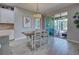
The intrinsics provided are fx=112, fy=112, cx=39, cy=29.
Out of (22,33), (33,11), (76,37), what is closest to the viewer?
(22,33)

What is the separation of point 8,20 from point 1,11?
0.60 m

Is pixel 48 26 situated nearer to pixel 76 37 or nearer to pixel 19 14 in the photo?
pixel 19 14

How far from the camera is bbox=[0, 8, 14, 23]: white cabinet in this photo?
4.68 metres

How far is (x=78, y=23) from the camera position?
5.38m

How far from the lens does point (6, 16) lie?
16.3ft

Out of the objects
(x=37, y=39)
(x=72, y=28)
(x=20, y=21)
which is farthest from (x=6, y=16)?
(x=72, y=28)

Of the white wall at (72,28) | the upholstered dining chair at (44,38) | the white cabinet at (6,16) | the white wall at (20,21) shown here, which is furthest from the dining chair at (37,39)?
the white wall at (72,28)

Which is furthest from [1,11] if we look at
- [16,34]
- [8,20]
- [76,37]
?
[76,37]

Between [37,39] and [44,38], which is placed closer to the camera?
[37,39]

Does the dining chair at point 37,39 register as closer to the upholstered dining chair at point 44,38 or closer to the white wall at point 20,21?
the upholstered dining chair at point 44,38

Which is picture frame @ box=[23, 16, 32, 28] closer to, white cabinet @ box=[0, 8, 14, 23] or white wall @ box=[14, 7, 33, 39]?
white wall @ box=[14, 7, 33, 39]

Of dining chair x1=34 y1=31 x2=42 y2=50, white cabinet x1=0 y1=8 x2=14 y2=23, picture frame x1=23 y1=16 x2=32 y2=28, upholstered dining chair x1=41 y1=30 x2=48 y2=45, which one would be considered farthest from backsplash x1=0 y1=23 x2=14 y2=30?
upholstered dining chair x1=41 y1=30 x2=48 y2=45

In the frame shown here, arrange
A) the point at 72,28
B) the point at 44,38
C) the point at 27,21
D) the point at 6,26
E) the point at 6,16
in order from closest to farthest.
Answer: the point at 27,21 < the point at 6,16 < the point at 6,26 < the point at 44,38 < the point at 72,28

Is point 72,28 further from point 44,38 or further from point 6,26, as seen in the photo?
point 6,26
